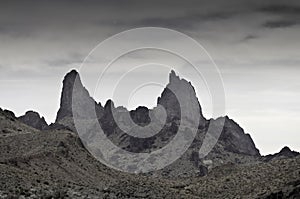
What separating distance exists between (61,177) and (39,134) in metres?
33.8

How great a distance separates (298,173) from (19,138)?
218 feet

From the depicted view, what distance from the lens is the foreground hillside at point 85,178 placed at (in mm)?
74062

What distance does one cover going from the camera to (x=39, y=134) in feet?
412

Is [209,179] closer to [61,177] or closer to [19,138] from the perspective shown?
[61,177]

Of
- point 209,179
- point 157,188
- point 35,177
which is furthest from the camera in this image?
point 209,179

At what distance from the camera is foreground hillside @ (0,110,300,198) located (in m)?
74.1

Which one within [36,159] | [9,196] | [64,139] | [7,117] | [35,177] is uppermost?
[7,117]

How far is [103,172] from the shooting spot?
11250cm

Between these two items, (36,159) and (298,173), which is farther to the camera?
(36,159)

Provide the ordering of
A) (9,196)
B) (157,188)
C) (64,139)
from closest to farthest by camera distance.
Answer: (9,196) → (157,188) → (64,139)

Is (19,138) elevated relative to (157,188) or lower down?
elevated

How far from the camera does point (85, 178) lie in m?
101

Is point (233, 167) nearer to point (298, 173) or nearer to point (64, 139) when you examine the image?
point (298, 173)

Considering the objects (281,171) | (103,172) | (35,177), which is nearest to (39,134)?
(103,172)
